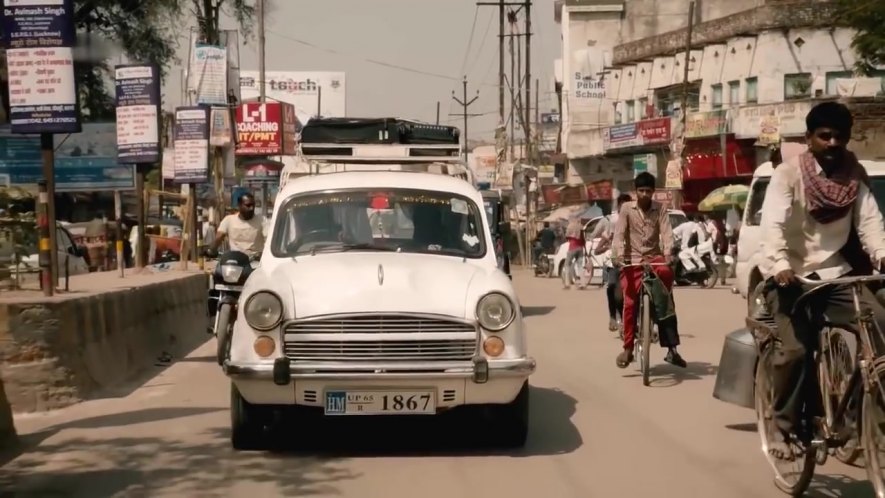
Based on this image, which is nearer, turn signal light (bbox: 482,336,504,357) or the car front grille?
the car front grille

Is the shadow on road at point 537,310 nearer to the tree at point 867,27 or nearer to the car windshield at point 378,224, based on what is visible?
the tree at point 867,27

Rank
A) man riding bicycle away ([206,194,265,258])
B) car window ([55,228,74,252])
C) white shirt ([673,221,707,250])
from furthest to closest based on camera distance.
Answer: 1. white shirt ([673,221,707,250])
2. car window ([55,228,74,252])
3. man riding bicycle away ([206,194,265,258])

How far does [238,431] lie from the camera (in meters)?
8.09

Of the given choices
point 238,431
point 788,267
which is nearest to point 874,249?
point 788,267

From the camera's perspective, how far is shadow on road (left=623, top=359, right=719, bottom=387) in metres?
11.7

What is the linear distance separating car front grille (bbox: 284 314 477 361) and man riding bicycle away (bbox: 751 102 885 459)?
215cm

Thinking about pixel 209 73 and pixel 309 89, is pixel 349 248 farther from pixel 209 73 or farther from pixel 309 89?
pixel 309 89

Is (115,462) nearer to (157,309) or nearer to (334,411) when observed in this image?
(334,411)

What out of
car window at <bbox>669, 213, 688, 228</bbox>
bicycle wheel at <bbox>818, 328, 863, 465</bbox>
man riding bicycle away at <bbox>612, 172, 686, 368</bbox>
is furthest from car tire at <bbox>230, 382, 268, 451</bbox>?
car window at <bbox>669, 213, 688, 228</bbox>

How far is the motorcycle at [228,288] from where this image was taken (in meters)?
11.4

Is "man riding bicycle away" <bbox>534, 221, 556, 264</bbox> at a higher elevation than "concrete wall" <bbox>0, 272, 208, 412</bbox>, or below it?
below

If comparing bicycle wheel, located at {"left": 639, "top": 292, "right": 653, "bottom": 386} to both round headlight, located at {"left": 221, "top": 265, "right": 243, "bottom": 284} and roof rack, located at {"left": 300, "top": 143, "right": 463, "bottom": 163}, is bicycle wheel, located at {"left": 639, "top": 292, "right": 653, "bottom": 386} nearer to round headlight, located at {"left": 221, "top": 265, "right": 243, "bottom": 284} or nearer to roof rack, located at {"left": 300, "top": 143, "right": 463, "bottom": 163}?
roof rack, located at {"left": 300, "top": 143, "right": 463, "bottom": 163}

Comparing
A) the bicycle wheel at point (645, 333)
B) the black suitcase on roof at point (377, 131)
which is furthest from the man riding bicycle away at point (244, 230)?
the bicycle wheel at point (645, 333)

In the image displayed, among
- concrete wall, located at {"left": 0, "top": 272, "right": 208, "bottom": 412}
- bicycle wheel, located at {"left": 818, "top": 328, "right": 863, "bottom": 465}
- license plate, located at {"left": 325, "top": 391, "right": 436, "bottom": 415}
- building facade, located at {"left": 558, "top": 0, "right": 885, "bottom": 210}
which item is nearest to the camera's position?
bicycle wheel, located at {"left": 818, "top": 328, "right": 863, "bottom": 465}
